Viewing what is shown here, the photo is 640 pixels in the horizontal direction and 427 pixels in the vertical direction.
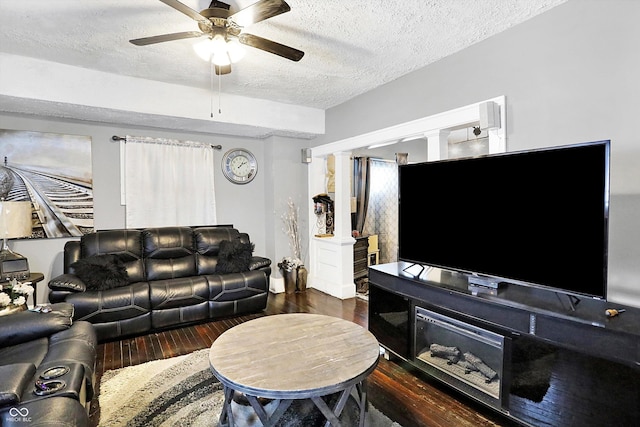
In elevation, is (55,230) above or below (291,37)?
below

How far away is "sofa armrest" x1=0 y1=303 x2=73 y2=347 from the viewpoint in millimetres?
2047

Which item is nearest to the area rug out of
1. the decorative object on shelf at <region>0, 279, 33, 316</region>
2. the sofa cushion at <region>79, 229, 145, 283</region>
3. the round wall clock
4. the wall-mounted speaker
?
the decorative object on shelf at <region>0, 279, 33, 316</region>

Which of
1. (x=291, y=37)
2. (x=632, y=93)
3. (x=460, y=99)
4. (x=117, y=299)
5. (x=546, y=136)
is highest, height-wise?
(x=291, y=37)

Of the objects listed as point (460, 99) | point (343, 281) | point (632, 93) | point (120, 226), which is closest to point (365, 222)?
point (343, 281)

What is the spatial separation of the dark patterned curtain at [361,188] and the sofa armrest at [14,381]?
487cm

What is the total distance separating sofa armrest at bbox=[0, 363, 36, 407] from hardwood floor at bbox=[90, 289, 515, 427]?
0.73m

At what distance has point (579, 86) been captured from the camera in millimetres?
2191

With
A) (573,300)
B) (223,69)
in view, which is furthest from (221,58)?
(573,300)

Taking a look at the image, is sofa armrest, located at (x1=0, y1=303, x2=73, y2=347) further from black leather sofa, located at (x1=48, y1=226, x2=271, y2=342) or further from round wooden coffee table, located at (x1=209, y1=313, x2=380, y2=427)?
round wooden coffee table, located at (x1=209, y1=313, x2=380, y2=427)

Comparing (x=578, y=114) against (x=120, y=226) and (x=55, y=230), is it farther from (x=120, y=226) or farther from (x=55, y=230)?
(x=55, y=230)

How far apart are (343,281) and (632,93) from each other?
353cm

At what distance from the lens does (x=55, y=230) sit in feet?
12.7

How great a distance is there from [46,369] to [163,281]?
1.99m

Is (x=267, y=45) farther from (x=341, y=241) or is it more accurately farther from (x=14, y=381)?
(x=341, y=241)
